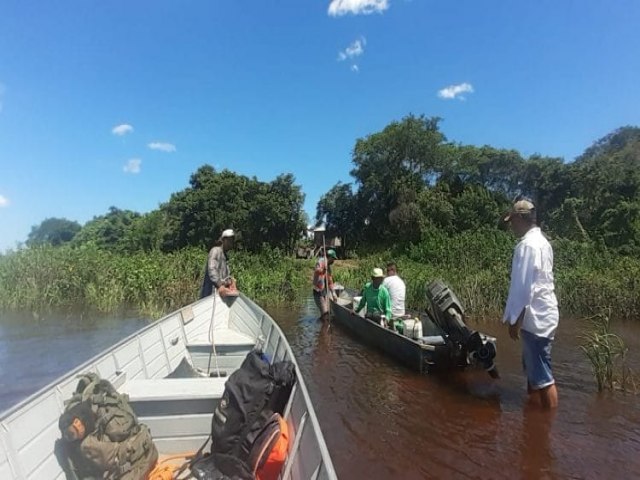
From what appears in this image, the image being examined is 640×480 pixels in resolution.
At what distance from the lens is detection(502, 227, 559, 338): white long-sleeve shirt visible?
473cm

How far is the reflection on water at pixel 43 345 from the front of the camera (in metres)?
7.43

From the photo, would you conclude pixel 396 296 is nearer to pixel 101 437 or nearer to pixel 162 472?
pixel 162 472

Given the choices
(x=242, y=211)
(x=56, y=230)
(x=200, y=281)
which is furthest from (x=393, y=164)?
(x=56, y=230)

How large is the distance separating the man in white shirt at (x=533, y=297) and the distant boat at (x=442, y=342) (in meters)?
1.70

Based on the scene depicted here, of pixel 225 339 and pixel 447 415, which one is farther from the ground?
pixel 225 339

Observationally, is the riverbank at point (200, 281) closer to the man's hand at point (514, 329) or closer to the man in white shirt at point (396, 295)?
the man in white shirt at point (396, 295)

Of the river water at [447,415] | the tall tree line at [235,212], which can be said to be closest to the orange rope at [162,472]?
the river water at [447,415]

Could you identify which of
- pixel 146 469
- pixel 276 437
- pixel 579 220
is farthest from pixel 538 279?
pixel 579 220

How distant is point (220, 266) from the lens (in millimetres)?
7664

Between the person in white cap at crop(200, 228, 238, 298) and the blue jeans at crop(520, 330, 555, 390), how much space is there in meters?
4.39

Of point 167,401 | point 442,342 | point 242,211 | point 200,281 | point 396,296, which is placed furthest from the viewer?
point 242,211

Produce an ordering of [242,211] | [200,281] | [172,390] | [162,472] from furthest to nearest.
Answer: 1. [242,211]
2. [200,281]
3. [172,390]
4. [162,472]

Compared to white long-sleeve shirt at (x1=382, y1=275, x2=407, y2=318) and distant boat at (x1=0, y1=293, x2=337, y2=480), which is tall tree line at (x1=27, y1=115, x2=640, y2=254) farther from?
distant boat at (x1=0, y1=293, x2=337, y2=480)

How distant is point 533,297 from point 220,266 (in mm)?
4722
